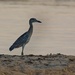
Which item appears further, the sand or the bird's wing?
the bird's wing

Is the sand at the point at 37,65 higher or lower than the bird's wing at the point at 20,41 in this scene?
lower

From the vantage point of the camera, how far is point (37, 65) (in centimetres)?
1081

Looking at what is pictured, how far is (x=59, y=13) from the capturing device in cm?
3512

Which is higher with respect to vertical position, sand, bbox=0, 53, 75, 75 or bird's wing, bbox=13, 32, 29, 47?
bird's wing, bbox=13, 32, 29, 47

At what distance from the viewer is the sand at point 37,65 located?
9953 millimetres

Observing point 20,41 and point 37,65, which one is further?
point 20,41

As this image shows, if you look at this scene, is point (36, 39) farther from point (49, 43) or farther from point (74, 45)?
point (74, 45)

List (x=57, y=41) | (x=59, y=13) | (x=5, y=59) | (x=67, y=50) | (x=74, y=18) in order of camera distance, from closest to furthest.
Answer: (x=5, y=59), (x=67, y=50), (x=57, y=41), (x=74, y=18), (x=59, y=13)

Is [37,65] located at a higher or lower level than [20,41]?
lower

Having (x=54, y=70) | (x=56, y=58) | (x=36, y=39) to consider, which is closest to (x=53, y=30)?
(x=36, y=39)

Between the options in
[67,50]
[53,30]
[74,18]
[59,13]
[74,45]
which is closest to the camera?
[67,50]

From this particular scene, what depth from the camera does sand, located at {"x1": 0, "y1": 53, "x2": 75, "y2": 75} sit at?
995cm

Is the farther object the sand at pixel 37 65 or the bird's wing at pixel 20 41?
the bird's wing at pixel 20 41

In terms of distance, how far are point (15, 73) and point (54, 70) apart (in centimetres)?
79
